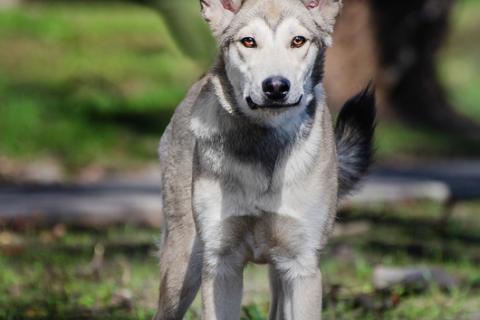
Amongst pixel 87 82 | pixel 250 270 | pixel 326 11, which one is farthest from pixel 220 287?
pixel 87 82

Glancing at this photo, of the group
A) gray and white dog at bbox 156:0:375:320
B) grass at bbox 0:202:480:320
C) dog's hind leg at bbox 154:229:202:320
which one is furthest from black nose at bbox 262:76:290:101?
grass at bbox 0:202:480:320

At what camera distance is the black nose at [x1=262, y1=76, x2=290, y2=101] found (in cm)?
505

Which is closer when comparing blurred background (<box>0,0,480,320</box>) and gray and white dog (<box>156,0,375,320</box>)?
gray and white dog (<box>156,0,375,320</box>)

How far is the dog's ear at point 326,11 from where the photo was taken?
5551 millimetres

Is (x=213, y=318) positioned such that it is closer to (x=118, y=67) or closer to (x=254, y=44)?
(x=254, y=44)

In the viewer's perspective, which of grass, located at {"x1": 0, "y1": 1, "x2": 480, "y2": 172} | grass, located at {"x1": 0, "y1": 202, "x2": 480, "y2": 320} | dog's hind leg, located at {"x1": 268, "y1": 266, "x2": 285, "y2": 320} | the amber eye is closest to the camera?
the amber eye

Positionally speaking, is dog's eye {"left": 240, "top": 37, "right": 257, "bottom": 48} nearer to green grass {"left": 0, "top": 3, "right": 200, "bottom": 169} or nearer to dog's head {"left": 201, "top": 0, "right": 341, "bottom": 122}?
dog's head {"left": 201, "top": 0, "right": 341, "bottom": 122}

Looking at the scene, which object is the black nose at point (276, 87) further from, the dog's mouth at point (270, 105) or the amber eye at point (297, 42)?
the amber eye at point (297, 42)

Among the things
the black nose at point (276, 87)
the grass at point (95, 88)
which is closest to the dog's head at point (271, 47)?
the black nose at point (276, 87)

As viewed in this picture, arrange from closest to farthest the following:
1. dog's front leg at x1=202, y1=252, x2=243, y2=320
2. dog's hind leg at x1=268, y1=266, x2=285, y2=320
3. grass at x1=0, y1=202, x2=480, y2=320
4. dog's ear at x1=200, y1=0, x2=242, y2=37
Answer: dog's front leg at x1=202, y1=252, x2=243, y2=320
dog's ear at x1=200, y1=0, x2=242, y2=37
dog's hind leg at x1=268, y1=266, x2=285, y2=320
grass at x1=0, y1=202, x2=480, y2=320

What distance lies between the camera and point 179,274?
19.4 feet

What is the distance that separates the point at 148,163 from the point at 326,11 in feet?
26.0

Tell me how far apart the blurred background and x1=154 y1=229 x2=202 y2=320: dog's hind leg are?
0.69 m

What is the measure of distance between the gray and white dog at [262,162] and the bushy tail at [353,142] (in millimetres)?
566
